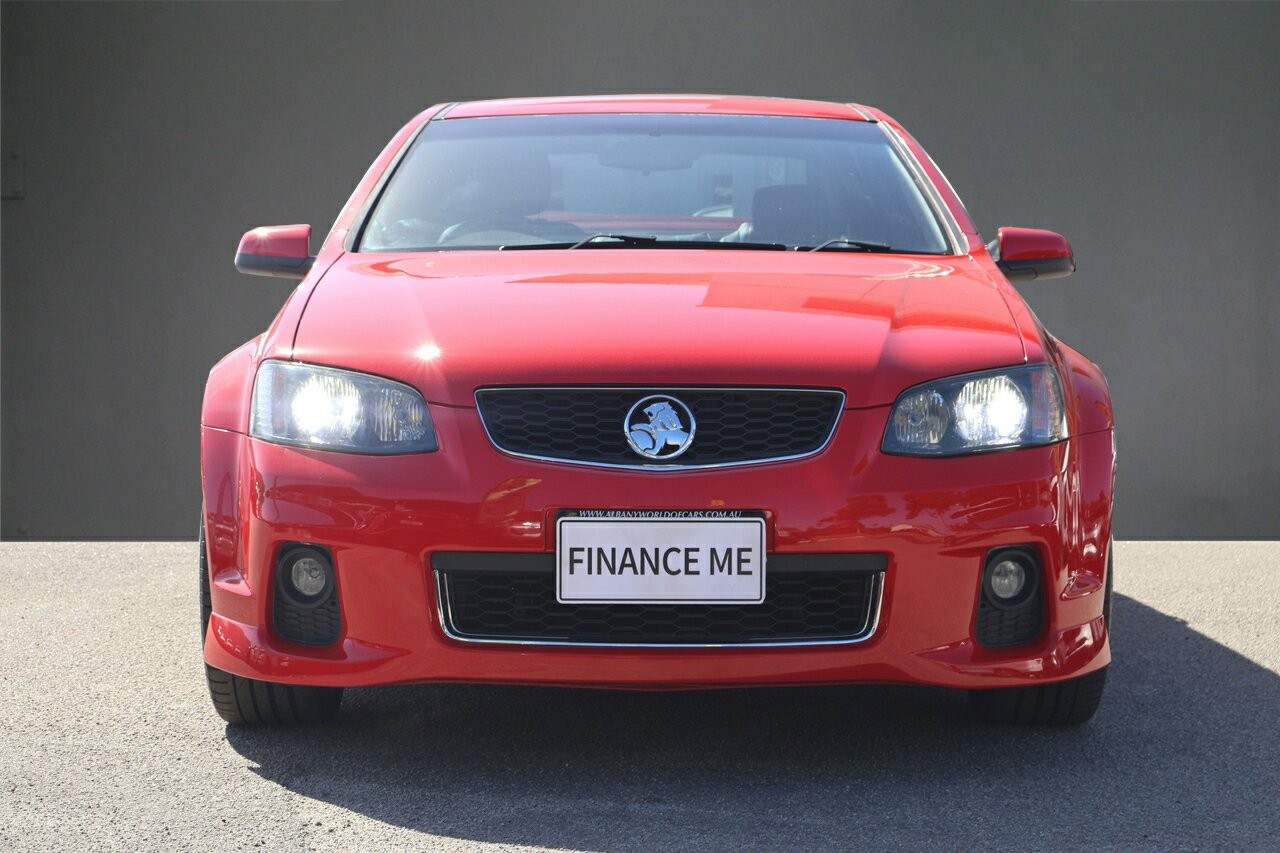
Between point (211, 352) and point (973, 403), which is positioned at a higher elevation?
point (973, 403)

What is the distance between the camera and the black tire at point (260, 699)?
136 inches

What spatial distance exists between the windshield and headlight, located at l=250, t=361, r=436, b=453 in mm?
742

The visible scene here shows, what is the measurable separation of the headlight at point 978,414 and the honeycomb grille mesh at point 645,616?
0.27 m

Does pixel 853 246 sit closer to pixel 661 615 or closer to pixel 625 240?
pixel 625 240

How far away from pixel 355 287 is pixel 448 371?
1.62 feet

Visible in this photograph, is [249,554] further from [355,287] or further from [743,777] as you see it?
[743,777]

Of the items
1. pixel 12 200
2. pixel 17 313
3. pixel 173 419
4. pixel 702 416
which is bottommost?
pixel 173 419

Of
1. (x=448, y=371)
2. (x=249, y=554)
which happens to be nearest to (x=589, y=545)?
(x=448, y=371)

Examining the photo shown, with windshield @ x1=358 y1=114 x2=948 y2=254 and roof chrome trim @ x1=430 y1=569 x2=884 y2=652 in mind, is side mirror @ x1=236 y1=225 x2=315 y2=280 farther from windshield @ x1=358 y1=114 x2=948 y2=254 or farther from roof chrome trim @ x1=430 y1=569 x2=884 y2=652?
roof chrome trim @ x1=430 y1=569 x2=884 y2=652

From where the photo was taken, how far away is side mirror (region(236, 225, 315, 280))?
157 inches

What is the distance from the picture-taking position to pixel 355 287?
11.4 ft

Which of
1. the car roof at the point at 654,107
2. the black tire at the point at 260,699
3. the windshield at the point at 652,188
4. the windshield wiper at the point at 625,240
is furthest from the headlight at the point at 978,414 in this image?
the car roof at the point at 654,107

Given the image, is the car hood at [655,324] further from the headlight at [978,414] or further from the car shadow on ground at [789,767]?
the car shadow on ground at [789,767]

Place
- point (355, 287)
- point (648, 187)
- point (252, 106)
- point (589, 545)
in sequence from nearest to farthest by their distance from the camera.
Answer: point (589, 545)
point (355, 287)
point (648, 187)
point (252, 106)
